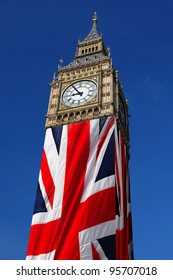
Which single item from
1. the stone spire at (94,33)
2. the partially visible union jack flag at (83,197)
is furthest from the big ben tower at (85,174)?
the stone spire at (94,33)

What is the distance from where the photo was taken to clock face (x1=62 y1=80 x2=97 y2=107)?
42.5 metres

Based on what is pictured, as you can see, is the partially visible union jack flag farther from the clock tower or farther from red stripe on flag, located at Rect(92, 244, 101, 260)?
the clock tower

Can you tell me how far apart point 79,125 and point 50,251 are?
13.9 m

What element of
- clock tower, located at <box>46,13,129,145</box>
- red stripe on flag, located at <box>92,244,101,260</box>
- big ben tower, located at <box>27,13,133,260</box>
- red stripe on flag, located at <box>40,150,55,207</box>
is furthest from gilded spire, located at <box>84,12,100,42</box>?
red stripe on flag, located at <box>92,244,101,260</box>

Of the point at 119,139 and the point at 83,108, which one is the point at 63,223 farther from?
the point at 83,108

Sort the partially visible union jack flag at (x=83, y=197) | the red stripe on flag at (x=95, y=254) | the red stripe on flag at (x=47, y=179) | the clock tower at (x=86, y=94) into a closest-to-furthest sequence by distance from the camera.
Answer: the red stripe on flag at (x=95, y=254)
the partially visible union jack flag at (x=83, y=197)
the red stripe on flag at (x=47, y=179)
the clock tower at (x=86, y=94)

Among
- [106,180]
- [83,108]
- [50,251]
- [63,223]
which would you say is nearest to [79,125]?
[83,108]

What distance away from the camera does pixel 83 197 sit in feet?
111

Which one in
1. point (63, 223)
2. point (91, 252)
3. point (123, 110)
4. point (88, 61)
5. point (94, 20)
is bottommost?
point (91, 252)

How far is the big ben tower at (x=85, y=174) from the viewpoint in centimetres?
3159

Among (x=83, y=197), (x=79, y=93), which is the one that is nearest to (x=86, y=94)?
(x=79, y=93)

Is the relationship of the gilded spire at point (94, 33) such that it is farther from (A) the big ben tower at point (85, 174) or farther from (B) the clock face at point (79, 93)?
(B) the clock face at point (79, 93)

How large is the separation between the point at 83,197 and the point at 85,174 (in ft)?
7.73

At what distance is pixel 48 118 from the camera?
4281 centimetres
